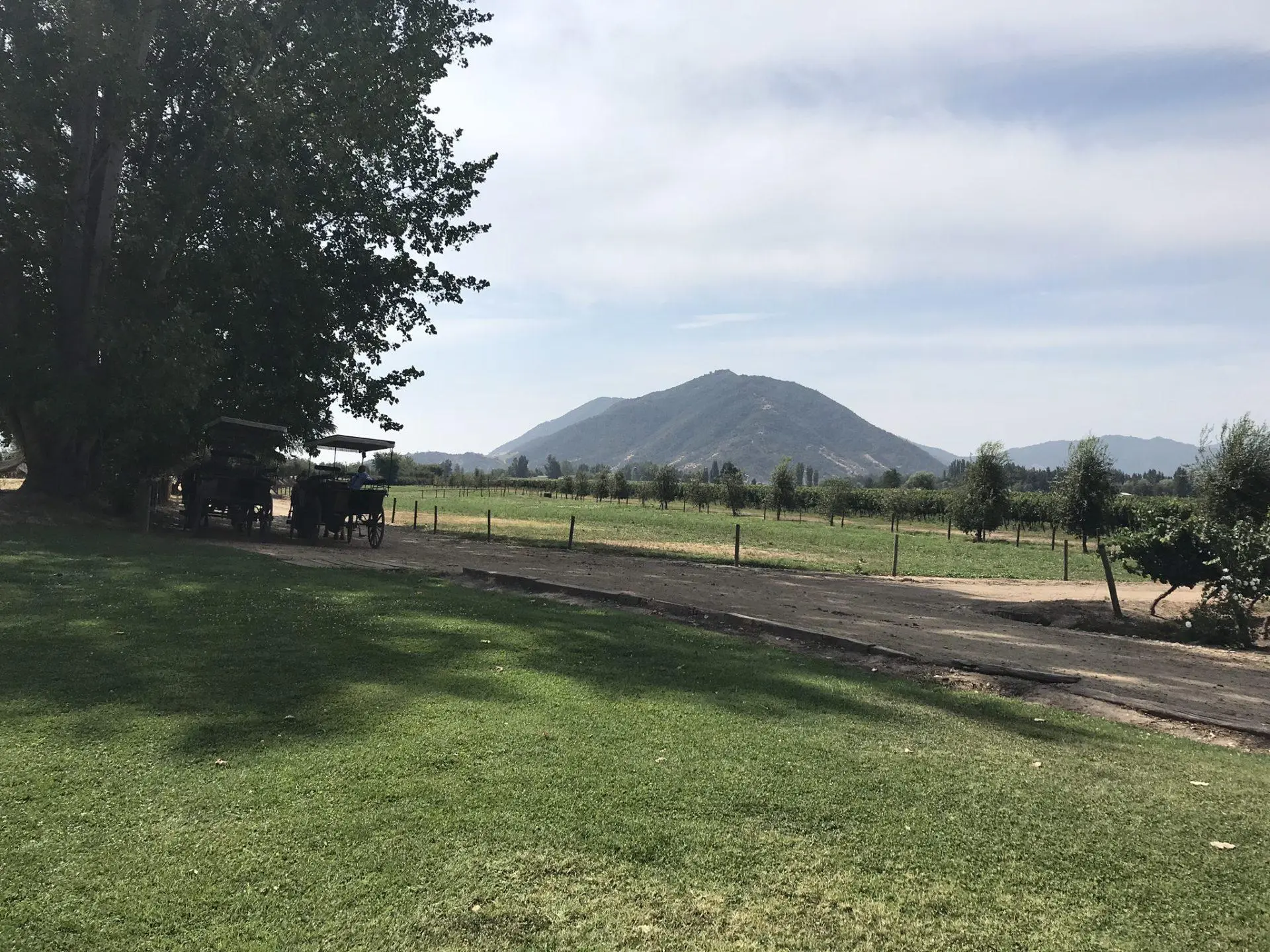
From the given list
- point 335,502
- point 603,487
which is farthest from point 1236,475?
point 603,487

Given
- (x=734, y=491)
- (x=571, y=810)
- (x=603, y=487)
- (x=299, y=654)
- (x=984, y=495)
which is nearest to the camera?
(x=571, y=810)

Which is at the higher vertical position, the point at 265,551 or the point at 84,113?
the point at 84,113

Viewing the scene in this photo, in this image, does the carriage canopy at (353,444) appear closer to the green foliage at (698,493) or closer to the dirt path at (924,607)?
the dirt path at (924,607)

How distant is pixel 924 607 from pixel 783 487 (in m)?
59.7

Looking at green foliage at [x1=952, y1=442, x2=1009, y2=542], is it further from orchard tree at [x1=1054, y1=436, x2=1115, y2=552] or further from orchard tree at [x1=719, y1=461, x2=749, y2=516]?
orchard tree at [x1=719, y1=461, x2=749, y2=516]

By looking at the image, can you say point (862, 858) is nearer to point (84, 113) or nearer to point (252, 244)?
point (252, 244)

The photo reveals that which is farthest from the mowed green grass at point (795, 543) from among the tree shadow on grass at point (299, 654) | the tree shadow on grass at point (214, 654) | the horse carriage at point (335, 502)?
the tree shadow on grass at point (214, 654)

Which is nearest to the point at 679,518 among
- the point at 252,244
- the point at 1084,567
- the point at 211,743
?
the point at 1084,567

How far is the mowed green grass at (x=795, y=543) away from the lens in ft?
86.1

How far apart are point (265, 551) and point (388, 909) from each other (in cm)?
1586

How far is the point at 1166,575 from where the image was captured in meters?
15.8

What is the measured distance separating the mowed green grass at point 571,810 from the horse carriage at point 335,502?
13.0 meters

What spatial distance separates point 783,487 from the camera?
74.1 m

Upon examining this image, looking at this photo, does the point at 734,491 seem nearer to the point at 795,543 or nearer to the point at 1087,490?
the point at 1087,490
